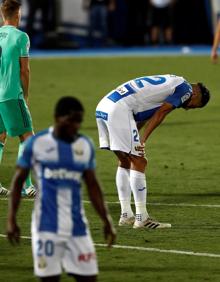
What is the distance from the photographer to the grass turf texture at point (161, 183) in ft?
36.0

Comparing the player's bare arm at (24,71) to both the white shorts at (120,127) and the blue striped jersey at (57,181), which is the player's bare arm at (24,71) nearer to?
the white shorts at (120,127)

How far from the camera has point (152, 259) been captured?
11.3 metres

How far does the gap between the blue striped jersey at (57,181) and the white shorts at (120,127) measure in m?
4.00

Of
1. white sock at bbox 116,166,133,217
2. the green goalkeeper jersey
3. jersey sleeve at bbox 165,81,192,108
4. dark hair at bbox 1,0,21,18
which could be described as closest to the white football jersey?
jersey sleeve at bbox 165,81,192,108

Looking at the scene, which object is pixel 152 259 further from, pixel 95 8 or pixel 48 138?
pixel 95 8

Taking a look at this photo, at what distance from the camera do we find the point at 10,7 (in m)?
14.0

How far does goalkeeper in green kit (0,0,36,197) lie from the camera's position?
14.1m

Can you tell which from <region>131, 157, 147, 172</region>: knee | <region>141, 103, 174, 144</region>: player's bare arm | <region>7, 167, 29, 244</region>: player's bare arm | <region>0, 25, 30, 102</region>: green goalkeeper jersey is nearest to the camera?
<region>7, 167, 29, 244</region>: player's bare arm

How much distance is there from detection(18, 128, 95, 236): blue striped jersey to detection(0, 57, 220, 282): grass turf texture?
2.02m

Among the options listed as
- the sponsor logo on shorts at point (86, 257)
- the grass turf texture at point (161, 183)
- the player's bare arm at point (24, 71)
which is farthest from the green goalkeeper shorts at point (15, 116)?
the sponsor logo on shorts at point (86, 257)

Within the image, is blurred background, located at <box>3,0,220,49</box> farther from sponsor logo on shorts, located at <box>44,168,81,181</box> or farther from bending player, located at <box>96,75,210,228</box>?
sponsor logo on shorts, located at <box>44,168,81,181</box>

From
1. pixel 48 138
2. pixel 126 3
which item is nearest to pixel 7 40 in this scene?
pixel 48 138

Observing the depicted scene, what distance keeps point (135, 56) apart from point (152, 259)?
85.3ft

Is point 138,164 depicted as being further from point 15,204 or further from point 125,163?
point 15,204
